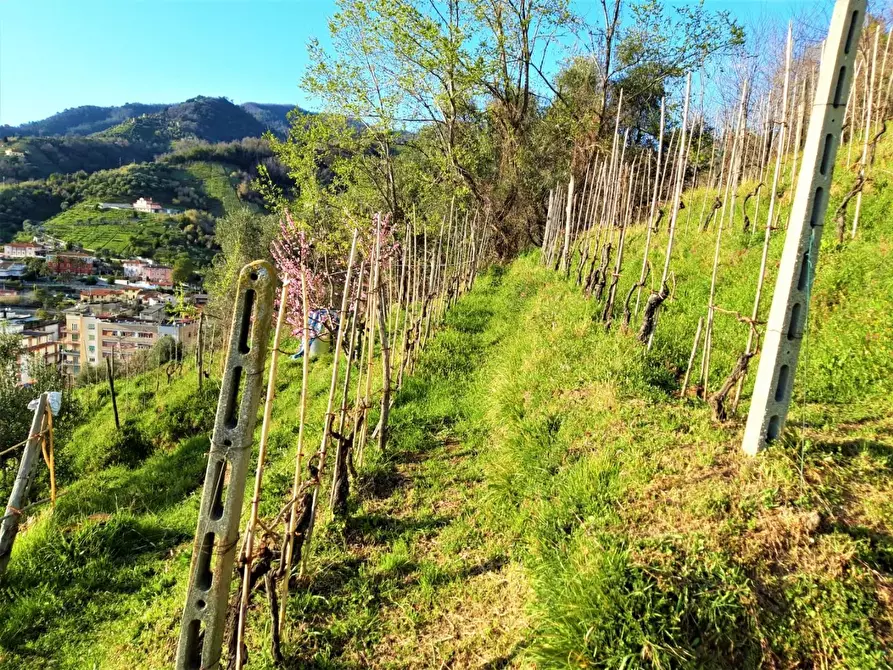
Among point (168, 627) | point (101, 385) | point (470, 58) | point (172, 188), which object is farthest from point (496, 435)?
point (172, 188)

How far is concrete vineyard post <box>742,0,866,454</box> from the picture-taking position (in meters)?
2.56

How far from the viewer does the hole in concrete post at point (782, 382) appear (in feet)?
9.11

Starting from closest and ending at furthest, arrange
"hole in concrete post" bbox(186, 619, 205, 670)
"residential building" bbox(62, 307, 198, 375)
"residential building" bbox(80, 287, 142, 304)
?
"hole in concrete post" bbox(186, 619, 205, 670) < "residential building" bbox(62, 307, 198, 375) < "residential building" bbox(80, 287, 142, 304)

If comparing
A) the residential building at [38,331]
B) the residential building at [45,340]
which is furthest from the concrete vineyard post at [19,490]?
the residential building at [38,331]

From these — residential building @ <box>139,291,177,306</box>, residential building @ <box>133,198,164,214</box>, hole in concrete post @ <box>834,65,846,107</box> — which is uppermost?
residential building @ <box>133,198,164,214</box>

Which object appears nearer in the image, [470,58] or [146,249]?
[470,58]

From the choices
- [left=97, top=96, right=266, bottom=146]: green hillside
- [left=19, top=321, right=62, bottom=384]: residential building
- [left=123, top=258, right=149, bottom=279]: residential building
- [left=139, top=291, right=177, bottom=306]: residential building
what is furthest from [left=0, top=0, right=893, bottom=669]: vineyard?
[left=97, top=96, right=266, bottom=146]: green hillside

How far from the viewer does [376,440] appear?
204 inches

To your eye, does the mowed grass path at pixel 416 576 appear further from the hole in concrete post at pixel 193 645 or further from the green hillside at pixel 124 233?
the green hillside at pixel 124 233

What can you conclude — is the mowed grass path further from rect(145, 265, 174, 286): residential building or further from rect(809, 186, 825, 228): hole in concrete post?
rect(145, 265, 174, 286): residential building

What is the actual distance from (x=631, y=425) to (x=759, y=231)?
5.85m

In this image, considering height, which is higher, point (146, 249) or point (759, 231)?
point (759, 231)

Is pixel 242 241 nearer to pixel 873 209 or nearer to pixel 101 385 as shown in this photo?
pixel 101 385

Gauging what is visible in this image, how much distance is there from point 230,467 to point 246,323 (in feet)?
2.29
